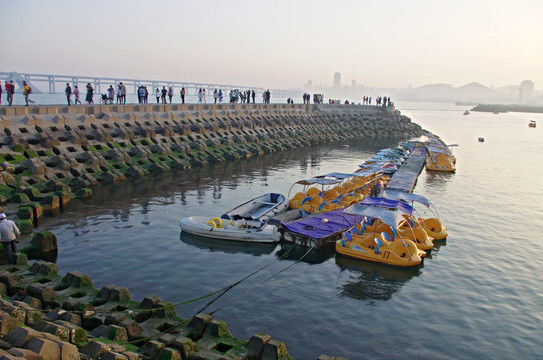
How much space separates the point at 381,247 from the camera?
20625mm

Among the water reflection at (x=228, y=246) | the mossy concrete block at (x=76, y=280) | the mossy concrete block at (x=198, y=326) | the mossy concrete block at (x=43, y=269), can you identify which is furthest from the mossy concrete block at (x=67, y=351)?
the water reflection at (x=228, y=246)

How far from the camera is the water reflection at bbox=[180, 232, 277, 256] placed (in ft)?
71.9

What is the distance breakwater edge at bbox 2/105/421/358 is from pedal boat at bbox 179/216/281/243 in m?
8.97

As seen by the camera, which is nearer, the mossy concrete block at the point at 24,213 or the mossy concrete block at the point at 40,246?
the mossy concrete block at the point at 40,246

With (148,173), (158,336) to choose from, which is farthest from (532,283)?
(148,173)

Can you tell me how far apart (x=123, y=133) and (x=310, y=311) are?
99.7 feet

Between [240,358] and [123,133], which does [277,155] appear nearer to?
[123,133]

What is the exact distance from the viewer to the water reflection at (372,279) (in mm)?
17641

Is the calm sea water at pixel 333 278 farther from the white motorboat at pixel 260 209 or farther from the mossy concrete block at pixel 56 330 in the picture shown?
the mossy concrete block at pixel 56 330

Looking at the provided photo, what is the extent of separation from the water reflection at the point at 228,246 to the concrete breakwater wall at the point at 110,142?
8.75 metres

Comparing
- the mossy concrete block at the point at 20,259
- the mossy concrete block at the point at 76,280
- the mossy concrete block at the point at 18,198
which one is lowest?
the mossy concrete block at the point at 76,280

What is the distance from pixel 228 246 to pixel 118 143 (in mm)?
21435

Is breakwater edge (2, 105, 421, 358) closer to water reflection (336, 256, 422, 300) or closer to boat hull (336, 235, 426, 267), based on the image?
boat hull (336, 235, 426, 267)

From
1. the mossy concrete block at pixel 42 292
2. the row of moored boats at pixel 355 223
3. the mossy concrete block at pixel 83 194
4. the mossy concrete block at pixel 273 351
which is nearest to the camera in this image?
the mossy concrete block at pixel 273 351
